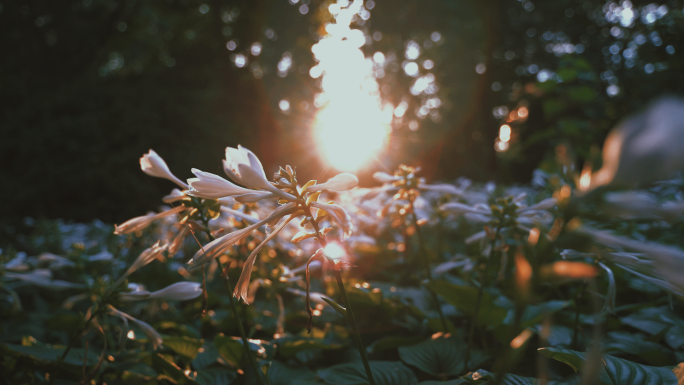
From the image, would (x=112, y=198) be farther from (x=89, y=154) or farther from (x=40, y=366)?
(x=40, y=366)

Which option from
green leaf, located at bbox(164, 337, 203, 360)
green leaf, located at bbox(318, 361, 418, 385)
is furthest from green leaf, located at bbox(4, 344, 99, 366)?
green leaf, located at bbox(318, 361, 418, 385)

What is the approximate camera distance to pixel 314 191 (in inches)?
32.3

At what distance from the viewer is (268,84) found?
15023 mm

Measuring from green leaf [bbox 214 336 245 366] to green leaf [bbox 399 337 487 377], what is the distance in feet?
1.97

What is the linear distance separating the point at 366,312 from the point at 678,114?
5.64 ft

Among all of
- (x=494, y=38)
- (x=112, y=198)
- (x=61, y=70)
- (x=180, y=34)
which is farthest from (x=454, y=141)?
(x=61, y=70)

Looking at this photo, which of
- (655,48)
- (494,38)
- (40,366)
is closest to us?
(40,366)

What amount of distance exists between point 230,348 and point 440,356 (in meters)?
0.79

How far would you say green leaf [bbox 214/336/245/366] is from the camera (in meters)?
1.33

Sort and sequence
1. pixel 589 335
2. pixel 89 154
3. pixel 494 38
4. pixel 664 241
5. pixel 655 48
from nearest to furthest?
1. pixel 589 335
2. pixel 664 241
3. pixel 655 48
4. pixel 89 154
5. pixel 494 38

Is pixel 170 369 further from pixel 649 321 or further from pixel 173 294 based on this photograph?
pixel 649 321

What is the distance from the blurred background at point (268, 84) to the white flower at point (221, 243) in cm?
540

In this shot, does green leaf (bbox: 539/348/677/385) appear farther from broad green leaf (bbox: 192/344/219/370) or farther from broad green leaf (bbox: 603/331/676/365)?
broad green leaf (bbox: 192/344/219/370)

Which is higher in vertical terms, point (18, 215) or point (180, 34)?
point (180, 34)
